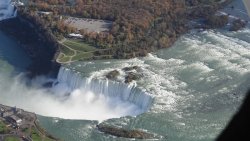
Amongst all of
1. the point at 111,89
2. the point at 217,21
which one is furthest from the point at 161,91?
the point at 217,21

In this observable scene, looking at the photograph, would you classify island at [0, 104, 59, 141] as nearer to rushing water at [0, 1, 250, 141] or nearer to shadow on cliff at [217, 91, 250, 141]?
rushing water at [0, 1, 250, 141]

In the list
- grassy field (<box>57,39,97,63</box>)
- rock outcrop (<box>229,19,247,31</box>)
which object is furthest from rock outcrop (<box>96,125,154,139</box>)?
rock outcrop (<box>229,19,247,31</box>)

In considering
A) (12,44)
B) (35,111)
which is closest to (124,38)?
(12,44)

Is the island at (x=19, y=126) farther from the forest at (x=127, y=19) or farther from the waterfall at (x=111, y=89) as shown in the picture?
the forest at (x=127, y=19)

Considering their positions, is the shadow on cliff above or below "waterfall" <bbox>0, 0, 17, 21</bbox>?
above

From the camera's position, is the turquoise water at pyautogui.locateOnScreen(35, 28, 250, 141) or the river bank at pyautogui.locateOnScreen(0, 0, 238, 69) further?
the river bank at pyautogui.locateOnScreen(0, 0, 238, 69)

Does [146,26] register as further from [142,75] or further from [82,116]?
[82,116]

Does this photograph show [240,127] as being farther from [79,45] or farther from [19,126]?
[79,45]
